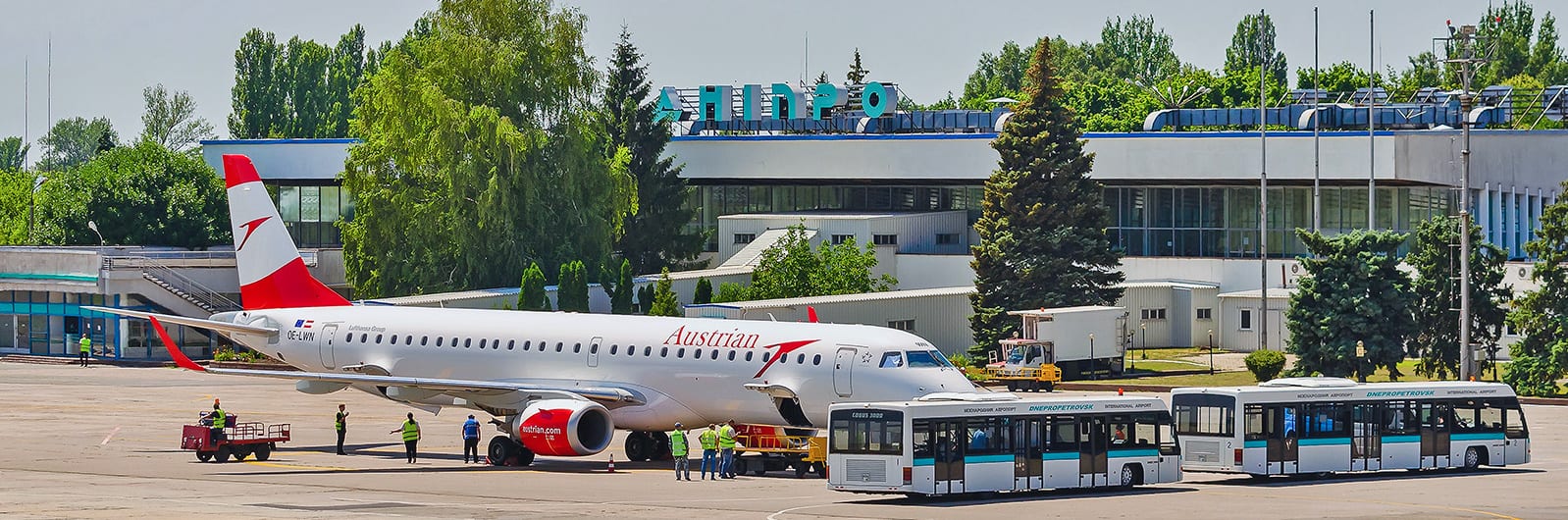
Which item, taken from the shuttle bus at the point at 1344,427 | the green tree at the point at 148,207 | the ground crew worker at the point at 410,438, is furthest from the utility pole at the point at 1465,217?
the green tree at the point at 148,207

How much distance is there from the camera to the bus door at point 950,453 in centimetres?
4009

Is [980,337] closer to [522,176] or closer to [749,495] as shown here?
[522,176]

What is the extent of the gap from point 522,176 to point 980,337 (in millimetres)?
21081

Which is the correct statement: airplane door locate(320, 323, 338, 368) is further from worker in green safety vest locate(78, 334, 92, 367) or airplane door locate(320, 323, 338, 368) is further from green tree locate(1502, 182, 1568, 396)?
worker in green safety vest locate(78, 334, 92, 367)

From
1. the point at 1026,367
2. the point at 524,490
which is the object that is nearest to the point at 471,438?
the point at 524,490

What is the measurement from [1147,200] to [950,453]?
2448 inches

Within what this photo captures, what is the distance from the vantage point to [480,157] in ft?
304

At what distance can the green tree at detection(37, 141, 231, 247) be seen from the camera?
109 metres

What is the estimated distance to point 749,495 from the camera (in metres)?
41.9

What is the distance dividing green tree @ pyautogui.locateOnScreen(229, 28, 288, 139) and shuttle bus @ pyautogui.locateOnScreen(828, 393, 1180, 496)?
142 m

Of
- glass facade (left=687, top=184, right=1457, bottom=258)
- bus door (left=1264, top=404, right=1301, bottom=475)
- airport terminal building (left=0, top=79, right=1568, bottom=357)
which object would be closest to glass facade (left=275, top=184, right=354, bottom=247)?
airport terminal building (left=0, top=79, right=1568, bottom=357)

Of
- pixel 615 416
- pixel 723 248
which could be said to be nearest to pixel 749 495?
pixel 615 416

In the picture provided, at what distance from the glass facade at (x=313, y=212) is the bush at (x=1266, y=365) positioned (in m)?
54.6

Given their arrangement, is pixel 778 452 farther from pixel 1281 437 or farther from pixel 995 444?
pixel 1281 437
